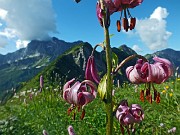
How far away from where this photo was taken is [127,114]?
1729 millimetres

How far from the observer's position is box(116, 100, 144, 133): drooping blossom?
1713 mm

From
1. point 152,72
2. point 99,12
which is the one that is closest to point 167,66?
point 152,72

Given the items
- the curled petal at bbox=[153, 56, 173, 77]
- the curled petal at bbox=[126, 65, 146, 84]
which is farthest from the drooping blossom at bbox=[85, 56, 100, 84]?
the curled petal at bbox=[153, 56, 173, 77]

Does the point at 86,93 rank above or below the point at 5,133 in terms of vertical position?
above

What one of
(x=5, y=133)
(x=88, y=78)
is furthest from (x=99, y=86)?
(x=5, y=133)

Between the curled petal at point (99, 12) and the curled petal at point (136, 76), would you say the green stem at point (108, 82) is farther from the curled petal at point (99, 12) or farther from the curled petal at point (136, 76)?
the curled petal at point (136, 76)

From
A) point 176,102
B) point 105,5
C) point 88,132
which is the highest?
point 105,5

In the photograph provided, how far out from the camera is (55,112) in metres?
5.87

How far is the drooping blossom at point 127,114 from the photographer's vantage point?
171 centimetres

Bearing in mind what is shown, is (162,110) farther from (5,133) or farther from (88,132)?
(5,133)

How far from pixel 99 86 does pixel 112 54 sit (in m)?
0.17

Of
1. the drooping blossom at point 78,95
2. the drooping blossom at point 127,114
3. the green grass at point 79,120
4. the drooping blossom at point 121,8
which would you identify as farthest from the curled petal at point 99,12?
the green grass at point 79,120

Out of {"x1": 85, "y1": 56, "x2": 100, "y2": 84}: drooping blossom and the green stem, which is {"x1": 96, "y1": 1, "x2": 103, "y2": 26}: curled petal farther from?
{"x1": 85, "y1": 56, "x2": 100, "y2": 84}: drooping blossom

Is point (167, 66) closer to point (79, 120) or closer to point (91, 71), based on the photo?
point (91, 71)
